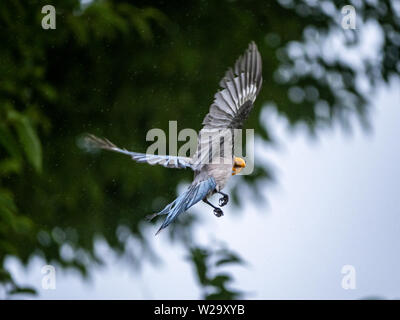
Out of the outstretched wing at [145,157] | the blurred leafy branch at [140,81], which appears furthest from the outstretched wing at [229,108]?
the blurred leafy branch at [140,81]

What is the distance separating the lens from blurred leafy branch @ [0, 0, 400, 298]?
4.34m

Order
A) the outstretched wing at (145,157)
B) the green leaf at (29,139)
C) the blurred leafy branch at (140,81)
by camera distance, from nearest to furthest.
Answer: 1. the outstretched wing at (145,157)
2. the green leaf at (29,139)
3. the blurred leafy branch at (140,81)

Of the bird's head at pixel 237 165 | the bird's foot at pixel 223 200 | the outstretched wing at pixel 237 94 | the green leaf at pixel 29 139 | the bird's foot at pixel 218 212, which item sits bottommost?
the bird's foot at pixel 218 212

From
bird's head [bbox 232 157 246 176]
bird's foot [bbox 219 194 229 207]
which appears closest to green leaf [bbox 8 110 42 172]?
bird's foot [bbox 219 194 229 207]

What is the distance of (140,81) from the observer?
4.67 m

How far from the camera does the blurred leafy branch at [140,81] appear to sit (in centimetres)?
434

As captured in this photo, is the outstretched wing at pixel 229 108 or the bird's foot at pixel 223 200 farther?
the bird's foot at pixel 223 200

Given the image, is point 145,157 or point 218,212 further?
point 145,157

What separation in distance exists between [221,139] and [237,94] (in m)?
0.18

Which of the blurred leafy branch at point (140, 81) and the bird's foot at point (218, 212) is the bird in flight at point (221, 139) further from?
the blurred leafy branch at point (140, 81)

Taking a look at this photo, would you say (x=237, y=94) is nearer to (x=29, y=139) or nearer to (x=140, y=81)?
(x=29, y=139)

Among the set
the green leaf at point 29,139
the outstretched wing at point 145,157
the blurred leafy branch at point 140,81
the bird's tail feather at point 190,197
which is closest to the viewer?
the bird's tail feather at point 190,197

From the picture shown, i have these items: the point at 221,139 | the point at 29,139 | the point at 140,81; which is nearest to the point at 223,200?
the point at 221,139

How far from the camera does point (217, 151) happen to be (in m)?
1.59
